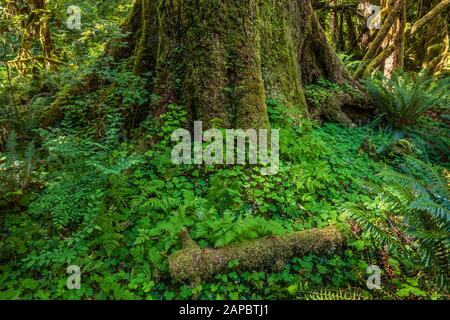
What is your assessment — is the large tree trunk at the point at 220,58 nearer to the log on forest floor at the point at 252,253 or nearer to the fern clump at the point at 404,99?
the log on forest floor at the point at 252,253

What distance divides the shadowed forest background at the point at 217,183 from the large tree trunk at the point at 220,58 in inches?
0.7

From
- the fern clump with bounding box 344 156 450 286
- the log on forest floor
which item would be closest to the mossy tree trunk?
the log on forest floor

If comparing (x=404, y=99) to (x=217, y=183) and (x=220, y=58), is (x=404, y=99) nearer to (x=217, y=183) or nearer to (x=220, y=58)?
(x=220, y=58)

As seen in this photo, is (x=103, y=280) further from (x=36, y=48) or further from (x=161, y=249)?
(x=36, y=48)

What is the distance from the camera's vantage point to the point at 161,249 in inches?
102

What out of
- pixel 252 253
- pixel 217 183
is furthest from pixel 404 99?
pixel 252 253

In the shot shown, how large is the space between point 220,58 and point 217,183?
61.0 inches

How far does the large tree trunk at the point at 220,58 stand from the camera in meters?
3.62

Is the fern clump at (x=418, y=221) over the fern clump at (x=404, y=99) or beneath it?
beneath

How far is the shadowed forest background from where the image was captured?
2426mm

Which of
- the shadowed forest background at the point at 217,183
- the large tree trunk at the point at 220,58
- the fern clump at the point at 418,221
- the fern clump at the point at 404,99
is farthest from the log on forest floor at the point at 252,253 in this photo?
the fern clump at the point at 404,99

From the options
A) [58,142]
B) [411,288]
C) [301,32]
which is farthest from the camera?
[301,32]
